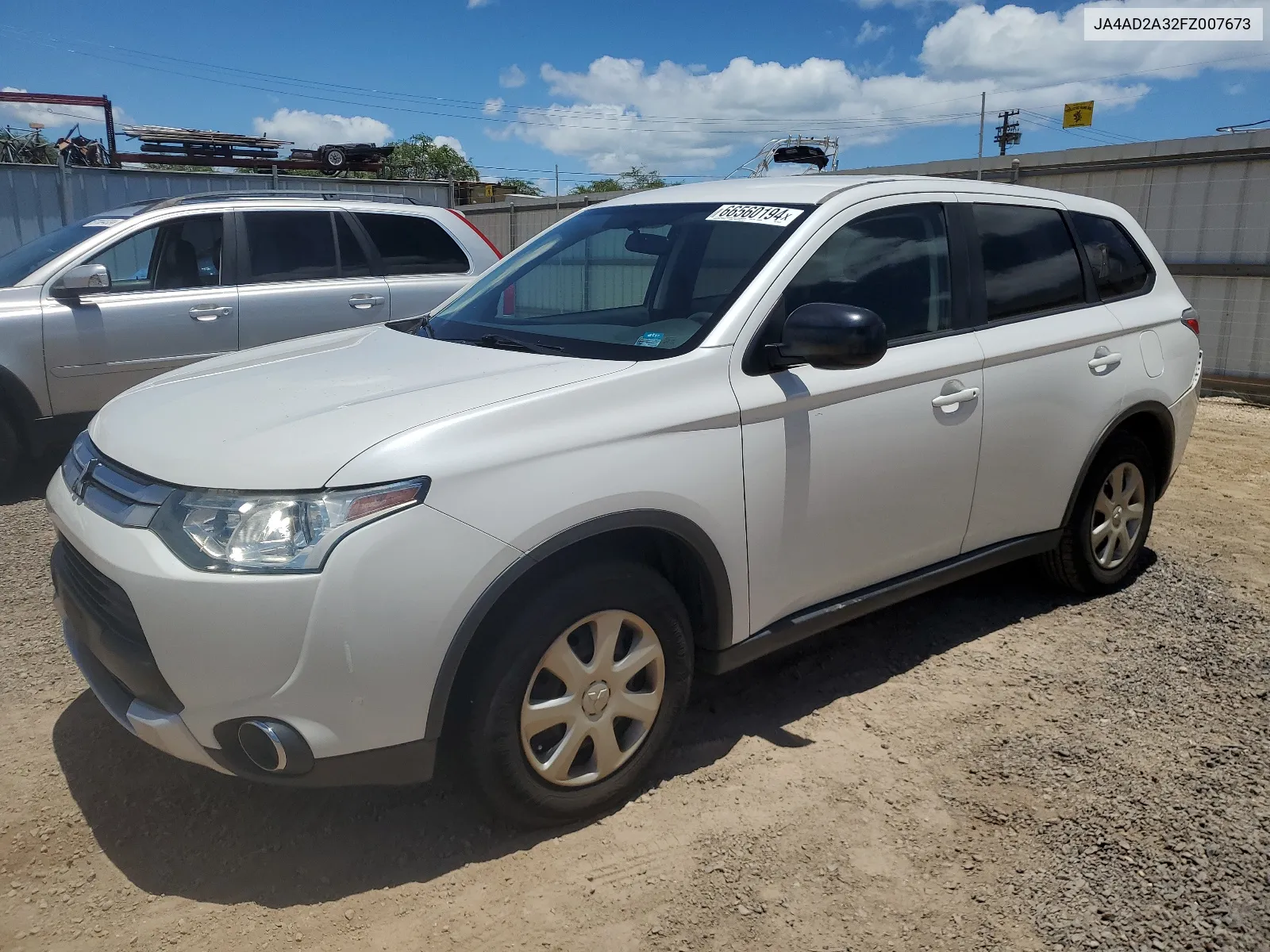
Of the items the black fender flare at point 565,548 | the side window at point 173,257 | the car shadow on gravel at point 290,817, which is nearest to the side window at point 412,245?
the side window at point 173,257

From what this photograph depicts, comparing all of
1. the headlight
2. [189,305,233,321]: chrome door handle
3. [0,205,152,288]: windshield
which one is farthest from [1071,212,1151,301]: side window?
[0,205,152,288]: windshield

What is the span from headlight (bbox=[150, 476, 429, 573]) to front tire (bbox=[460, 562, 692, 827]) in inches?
18.8

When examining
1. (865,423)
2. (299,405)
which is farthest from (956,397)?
(299,405)

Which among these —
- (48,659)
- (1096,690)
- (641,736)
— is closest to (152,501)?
(641,736)

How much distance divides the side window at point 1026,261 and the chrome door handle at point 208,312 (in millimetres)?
4859

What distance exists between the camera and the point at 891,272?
3510 millimetres

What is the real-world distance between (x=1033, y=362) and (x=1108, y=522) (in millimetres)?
1098

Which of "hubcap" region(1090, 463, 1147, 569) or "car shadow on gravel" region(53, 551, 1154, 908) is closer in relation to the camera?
"car shadow on gravel" region(53, 551, 1154, 908)

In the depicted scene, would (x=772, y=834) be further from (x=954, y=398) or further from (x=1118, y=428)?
(x=1118, y=428)

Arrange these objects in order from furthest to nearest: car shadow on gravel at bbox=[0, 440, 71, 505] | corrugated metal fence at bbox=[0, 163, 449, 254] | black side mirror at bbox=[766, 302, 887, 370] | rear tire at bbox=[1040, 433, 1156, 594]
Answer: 1. corrugated metal fence at bbox=[0, 163, 449, 254]
2. car shadow on gravel at bbox=[0, 440, 71, 505]
3. rear tire at bbox=[1040, 433, 1156, 594]
4. black side mirror at bbox=[766, 302, 887, 370]

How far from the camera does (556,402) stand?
2641mm

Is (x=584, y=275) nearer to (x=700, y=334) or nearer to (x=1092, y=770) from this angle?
(x=700, y=334)

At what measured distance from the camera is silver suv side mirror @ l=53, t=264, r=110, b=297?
5902 mm

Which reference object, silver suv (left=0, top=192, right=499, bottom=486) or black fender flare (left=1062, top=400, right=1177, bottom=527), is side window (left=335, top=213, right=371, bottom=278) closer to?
silver suv (left=0, top=192, right=499, bottom=486)
